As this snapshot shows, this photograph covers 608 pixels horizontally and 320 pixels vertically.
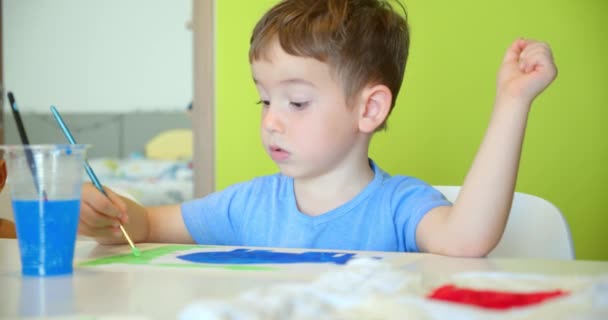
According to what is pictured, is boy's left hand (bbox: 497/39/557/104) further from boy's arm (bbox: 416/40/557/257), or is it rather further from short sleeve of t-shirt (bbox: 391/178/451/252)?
short sleeve of t-shirt (bbox: 391/178/451/252)

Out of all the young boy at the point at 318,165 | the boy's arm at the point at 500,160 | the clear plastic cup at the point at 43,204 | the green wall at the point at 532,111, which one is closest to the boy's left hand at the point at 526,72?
the boy's arm at the point at 500,160

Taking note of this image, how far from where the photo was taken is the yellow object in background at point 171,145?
701 cm

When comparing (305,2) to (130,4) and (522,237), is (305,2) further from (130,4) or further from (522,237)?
(130,4)

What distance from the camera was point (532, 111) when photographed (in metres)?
2.11

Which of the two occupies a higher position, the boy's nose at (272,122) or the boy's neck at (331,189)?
the boy's nose at (272,122)

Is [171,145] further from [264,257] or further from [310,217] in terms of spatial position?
[264,257]

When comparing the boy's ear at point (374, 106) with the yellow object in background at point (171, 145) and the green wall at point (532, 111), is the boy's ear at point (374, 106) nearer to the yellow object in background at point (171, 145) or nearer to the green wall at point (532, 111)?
the green wall at point (532, 111)

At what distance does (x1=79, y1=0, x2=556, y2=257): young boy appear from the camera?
1.16 m

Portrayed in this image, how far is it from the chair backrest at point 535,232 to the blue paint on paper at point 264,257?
394mm

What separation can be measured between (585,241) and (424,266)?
1487 mm

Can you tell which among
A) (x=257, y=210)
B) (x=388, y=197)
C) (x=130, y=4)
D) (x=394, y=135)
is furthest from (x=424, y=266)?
(x=130, y=4)

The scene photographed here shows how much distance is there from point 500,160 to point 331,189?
0.39 metres

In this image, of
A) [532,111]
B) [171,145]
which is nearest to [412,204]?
[532,111]

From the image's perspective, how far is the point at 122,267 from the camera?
838mm
